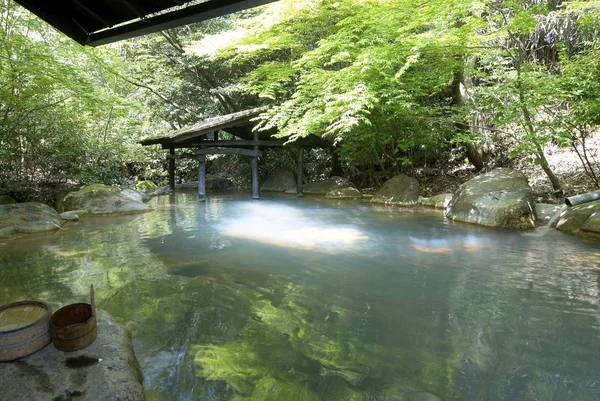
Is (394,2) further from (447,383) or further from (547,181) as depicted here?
(447,383)

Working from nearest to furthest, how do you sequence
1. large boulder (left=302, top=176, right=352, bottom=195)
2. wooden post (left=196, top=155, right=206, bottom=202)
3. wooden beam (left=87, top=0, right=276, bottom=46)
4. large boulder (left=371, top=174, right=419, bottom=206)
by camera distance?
wooden beam (left=87, top=0, right=276, bottom=46) < large boulder (left=371, top=174, right=419, bottom=206) < wooden post (left=196, top=155, right=206, bottom=202) < large boulder (left=302, top=176, right=352, bottom=195)

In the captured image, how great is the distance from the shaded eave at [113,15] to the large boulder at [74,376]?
8.29 ft

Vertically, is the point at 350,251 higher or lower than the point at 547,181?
lower

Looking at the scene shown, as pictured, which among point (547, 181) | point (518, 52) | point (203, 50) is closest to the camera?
point (518, 52)

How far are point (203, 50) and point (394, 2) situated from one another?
749 centimetres

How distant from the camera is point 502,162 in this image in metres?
11.9

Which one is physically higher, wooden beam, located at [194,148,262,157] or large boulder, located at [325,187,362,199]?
wooden beam, located at [194,148,262,157]

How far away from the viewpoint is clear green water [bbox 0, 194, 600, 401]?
238cm

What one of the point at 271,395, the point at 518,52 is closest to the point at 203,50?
the point at 518,52

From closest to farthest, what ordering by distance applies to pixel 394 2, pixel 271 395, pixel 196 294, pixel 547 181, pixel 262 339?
pixel 271 395 < pixel 262 339 < pixel 196 294 < pixel 394 2 < pixel 547 181

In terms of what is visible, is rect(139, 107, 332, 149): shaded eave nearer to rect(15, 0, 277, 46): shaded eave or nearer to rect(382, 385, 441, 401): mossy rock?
rect(15, 0, 277, 46): shaded eave

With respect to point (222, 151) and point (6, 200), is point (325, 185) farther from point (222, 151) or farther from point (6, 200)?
point (6, 200)

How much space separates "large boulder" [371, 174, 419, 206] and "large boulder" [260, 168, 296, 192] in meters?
5.54

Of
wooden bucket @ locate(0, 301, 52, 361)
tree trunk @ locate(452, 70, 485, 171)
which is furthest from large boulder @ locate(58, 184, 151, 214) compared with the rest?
tree trunk @ locate(452, 70, 485, 171)
